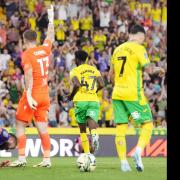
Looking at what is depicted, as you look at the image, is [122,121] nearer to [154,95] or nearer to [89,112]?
[89,112]

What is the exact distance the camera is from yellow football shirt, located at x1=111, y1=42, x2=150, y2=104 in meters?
10.8

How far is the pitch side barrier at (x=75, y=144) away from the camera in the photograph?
18594mm

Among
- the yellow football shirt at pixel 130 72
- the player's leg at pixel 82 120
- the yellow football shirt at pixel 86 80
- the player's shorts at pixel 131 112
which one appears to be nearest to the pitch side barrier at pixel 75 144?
the player's leg at pixel 82 120

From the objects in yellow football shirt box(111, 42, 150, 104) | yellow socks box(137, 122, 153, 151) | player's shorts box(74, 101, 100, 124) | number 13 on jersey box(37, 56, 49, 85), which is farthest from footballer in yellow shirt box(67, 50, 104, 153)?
yellow socks box(137, 122, 153, 151)

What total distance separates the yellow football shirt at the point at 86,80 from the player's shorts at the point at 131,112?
5.51 ft

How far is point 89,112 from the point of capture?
41.6 ft

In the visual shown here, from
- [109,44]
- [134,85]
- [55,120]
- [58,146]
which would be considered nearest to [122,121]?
[134,85]

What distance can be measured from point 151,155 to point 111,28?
9.89 metres

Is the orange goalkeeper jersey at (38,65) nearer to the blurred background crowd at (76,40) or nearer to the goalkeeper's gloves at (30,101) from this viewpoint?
the goalkeeper's gloves at (30,101)

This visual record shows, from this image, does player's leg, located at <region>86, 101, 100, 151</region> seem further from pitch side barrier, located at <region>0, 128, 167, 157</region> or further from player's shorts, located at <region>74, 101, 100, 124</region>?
pitch side barrier, located at <region>0, 128, 167, 157</region>

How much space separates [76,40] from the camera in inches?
1045

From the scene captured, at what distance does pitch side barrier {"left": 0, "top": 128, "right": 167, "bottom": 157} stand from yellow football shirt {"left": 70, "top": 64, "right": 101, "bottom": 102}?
233 inches

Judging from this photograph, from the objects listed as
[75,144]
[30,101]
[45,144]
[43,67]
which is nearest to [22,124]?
[45,144]

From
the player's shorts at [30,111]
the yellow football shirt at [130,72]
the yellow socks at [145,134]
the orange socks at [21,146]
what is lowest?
the orange socks at [21,146]
